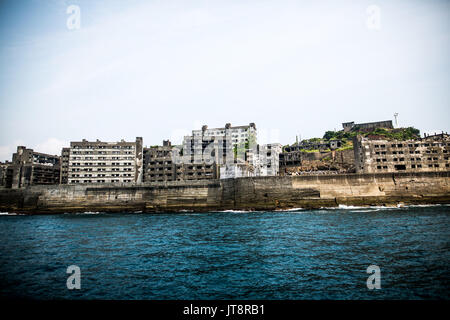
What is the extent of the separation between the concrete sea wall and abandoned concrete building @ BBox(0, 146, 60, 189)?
29079 millimetres

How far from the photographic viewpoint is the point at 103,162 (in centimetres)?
9875

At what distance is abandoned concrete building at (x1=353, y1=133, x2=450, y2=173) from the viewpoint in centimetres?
7444

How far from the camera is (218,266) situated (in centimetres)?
1698

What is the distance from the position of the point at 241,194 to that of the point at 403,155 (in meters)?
50.9

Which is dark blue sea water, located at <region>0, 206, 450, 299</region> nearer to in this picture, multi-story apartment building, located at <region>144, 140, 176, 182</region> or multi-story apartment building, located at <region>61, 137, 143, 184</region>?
multi-story apartment building, located at <region>144, 140, 176, 182</region>

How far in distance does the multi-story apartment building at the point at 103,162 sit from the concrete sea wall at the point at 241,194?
24551 mm

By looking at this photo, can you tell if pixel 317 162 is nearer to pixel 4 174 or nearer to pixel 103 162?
pixel 103 162

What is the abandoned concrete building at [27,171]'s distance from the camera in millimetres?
99125

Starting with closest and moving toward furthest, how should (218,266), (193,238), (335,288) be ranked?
(335,288) → (218,266) → (193,238)

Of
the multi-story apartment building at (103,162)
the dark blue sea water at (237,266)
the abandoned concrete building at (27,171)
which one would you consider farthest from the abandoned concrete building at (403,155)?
the abandoned concrete building at (27,171)

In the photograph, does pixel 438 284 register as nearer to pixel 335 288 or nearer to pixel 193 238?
pixel 335 288

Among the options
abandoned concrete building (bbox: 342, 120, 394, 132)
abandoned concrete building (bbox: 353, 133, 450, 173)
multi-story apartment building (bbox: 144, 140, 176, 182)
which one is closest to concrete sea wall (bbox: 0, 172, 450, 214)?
abandoned concrete building (bbox: 353, 133, 450, 173)

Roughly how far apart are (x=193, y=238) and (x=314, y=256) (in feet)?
44.0
